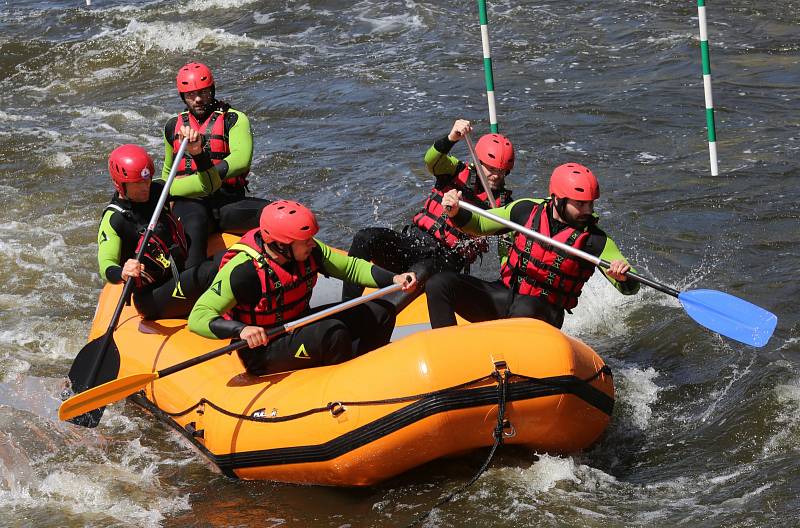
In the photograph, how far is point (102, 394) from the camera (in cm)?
528

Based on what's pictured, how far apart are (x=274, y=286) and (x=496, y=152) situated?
4.83 feet

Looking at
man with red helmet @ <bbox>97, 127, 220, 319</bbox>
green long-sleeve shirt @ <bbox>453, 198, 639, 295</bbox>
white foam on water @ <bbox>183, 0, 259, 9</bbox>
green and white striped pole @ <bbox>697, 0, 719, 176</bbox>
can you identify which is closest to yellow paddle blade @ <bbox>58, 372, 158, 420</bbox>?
man with red helmet @ <bbox>97, 127, 220, 319</bbox>

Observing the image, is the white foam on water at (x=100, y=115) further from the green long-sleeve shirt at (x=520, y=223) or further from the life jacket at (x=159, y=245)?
the green long-sleeve shirt at (x=520, y=223)

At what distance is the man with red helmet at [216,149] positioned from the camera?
6.69 m

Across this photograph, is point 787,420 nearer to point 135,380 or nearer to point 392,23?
point 135,380

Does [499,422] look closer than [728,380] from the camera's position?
Yes

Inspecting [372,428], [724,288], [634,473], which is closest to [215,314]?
[372,428]

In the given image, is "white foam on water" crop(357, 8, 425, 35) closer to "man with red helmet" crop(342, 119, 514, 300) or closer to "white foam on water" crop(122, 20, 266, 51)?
"white foam on water" crop(122, 20, 266, 51)

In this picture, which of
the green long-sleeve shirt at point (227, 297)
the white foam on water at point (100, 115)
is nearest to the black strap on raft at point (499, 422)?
the green long-sleeve shirt at point (227, 297)

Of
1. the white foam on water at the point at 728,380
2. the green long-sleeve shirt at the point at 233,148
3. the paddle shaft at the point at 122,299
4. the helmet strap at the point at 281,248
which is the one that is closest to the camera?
the helmet strap at the point at 281,248

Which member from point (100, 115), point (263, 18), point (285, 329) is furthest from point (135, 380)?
point (263, 18)

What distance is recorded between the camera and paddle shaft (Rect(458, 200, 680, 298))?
511 cm

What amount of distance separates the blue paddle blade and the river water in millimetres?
631

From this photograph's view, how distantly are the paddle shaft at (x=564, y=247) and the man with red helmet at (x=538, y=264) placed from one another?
2.4 inches
